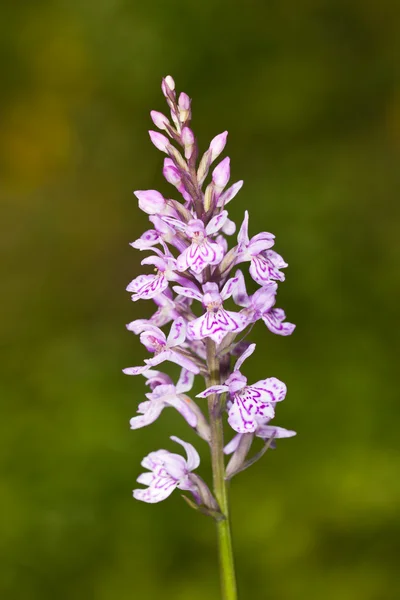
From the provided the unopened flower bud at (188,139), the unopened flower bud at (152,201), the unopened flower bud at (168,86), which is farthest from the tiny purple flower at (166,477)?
the unopened flower bud at (168,86)

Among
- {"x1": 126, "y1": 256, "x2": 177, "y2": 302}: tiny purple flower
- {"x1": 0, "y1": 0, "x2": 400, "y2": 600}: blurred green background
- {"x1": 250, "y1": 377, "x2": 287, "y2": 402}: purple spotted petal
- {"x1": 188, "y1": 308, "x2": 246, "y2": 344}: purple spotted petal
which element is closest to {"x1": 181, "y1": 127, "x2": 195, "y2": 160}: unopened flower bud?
{"x1": 126, "y1": 256, "x2": 177, "y2": 302}: tiny purple flower

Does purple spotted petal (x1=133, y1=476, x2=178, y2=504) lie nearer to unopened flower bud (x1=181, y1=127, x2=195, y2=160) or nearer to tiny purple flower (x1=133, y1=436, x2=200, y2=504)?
tiny purple flower (x1=133, y1=436, x2=200, y2=504)

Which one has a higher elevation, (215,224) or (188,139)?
(188,139)

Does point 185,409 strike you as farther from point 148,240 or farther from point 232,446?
point 148,240

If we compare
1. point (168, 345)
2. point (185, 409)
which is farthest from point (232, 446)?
point (168, 345)

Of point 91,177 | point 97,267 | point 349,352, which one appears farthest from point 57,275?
point 349,352

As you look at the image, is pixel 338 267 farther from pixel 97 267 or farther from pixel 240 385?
pixel 240 385
